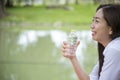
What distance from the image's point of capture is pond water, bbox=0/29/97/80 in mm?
4363

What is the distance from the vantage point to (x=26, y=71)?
452 cm

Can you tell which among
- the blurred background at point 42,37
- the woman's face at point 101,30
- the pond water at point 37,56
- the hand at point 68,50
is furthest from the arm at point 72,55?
the pond water at point 37,56

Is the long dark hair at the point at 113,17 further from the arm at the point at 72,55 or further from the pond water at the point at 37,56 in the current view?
the pond water at the point at 37,56

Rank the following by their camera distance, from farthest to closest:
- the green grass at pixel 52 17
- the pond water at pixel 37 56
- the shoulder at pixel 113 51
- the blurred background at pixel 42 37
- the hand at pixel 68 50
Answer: the green grass at pixel 52 17, the blurred background at pixel 42 37, the pond water at pixel 37 56, the hand at pixel 68 50, the shoulder at pixel 113 51

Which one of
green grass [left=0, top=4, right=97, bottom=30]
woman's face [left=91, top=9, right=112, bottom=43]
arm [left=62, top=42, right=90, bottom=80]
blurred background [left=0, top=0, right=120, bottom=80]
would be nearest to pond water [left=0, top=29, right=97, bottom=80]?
blurred background [left=0, top=0, right=120, bottom=80]

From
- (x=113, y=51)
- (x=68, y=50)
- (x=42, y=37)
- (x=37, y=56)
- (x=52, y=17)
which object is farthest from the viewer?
(x=52, y=17)

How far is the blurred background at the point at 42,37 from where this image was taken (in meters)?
4.62

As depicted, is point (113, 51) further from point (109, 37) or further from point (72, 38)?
point (72, 38)

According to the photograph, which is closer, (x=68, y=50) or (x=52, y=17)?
(x=68, y=50)

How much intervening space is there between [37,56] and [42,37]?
2.55 metres

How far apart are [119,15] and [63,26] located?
8.87 meters

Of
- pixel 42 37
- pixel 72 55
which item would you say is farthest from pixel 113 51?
pixel 42 37

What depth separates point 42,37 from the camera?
8367mm

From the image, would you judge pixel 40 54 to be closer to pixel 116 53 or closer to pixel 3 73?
pixel 3 73
